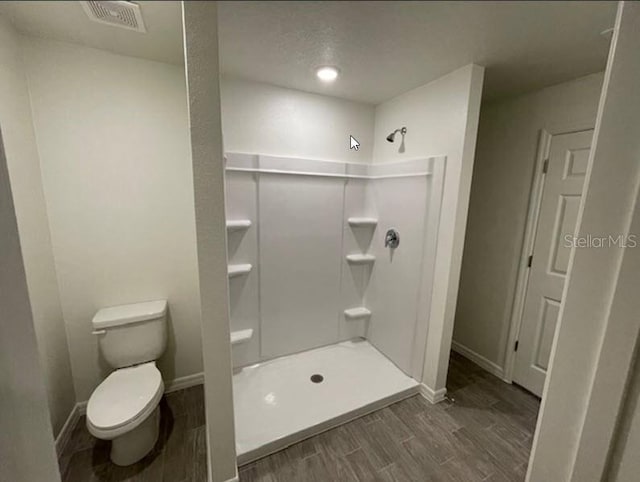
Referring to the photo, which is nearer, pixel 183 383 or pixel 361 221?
pixel 183 383

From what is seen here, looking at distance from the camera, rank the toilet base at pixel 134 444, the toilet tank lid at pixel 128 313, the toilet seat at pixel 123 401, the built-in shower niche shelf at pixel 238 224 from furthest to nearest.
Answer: the built-in shower niche shelf at pixel 238 224, the toilet tank lid at pixel 128 313, the toilet base at pixel 134 444, the toilet seat at pixel 123 401

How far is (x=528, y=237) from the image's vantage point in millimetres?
1915

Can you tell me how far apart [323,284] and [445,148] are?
1368 mm

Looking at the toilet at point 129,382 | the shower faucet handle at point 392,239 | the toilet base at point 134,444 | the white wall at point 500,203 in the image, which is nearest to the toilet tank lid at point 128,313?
the toilet at point 129,382

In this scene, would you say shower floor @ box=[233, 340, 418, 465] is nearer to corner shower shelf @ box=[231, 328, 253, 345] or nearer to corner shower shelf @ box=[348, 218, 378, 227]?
corner shower shelf @ box=[231, 328, 253, 345]

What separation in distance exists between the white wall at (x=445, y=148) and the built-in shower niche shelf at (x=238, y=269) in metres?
1.33

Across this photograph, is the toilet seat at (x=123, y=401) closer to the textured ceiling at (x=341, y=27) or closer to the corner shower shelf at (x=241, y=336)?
the corner shower shelf at (x=241, y=336)

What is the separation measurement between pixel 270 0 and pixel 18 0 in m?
0.30

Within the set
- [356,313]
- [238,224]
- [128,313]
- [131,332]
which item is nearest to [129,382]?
[131,332]

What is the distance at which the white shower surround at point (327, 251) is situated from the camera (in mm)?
1839

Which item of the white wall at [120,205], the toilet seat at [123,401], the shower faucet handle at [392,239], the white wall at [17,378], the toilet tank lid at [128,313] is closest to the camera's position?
the white wall at [17,378]

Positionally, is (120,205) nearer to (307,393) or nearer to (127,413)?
(127,413)

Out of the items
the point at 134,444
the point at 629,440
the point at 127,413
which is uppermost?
the point at 629,440
